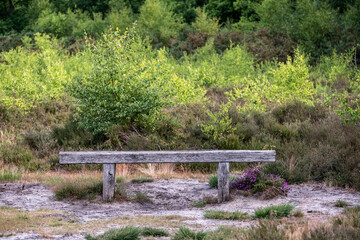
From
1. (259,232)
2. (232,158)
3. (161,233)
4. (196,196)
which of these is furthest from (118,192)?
(259,232)

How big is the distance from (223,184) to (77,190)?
2.61m

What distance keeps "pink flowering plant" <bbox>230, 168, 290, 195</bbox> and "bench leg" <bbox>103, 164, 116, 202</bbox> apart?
2.22 metres

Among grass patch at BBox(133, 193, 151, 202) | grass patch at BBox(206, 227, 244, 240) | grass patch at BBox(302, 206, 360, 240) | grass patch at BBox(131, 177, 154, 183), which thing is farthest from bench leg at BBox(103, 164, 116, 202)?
grass patch at BBox(302, 206, 360, 240)

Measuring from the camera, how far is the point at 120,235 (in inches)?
202

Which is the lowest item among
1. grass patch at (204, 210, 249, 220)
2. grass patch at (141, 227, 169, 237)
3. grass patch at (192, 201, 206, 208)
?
grass patch at (192, 201, 206, 208)

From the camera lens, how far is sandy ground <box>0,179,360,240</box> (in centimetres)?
682

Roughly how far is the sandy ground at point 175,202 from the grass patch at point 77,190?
0.17 meters

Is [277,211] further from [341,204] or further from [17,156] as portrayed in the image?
[17,156]

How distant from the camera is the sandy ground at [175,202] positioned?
6.82 metres

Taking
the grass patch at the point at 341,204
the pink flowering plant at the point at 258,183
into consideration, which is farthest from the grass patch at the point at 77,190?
the grass patch at the point at 341,204

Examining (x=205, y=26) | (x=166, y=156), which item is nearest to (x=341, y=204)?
(x=166, y=156)

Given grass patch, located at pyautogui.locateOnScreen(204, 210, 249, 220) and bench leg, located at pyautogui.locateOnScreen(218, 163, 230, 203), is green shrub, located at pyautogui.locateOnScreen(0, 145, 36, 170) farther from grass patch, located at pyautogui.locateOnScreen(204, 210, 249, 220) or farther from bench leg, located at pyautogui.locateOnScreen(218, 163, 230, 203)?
grass patch, located at pyautogui.locateOnScreen(204, 210, 249, 220)

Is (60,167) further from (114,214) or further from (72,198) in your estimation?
(114,214)

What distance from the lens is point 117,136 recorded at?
1247 cm
